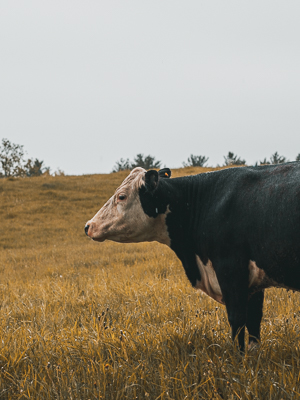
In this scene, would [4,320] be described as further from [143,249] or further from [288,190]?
[143,249]

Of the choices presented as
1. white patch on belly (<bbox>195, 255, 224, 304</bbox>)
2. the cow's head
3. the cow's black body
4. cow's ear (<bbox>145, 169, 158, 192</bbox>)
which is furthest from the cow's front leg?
cow's ear (<bbox>145, 169, 158, 192</bbox>)

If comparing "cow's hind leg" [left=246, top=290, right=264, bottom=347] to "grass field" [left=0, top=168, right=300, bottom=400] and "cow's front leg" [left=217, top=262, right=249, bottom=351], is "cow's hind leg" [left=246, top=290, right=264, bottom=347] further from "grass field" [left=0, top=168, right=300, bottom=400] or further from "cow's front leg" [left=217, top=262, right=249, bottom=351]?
"cow's front leg" [left=217, top=262, right=249, bottom=351]

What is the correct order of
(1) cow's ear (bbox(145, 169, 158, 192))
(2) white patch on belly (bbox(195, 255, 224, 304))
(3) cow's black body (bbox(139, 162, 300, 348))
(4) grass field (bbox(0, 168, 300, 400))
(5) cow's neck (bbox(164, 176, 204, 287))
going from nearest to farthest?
(4) grass field (bbox(0, 168, 300, 400))
(3) cow's black body (bbox(139, 162, 300, 348))
(2) white patch on belly (bbox(195, 255, 224, 304))
(1) cow's ear (bbox(145, 169, 158, 192))
(5) cow's neck (bbox(164, 176, 204, 287))

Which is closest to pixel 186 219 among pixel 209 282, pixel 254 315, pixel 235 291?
pixel 209 282

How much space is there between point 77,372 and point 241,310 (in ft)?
4.93

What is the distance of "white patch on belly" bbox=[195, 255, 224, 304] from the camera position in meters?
3.95

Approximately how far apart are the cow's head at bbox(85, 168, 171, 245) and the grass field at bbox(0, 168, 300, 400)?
0.98m

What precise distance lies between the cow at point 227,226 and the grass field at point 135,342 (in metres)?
0.40

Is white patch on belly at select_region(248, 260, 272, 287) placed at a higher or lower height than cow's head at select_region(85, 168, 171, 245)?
lower

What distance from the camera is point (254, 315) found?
4.04 m

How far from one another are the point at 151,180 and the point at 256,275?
53.0 inches

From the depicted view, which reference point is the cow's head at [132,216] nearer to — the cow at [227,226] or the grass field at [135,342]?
the cow at [227,226]

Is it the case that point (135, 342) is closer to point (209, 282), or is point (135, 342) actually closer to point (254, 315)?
point (209, 282)

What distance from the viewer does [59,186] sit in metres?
22.1
